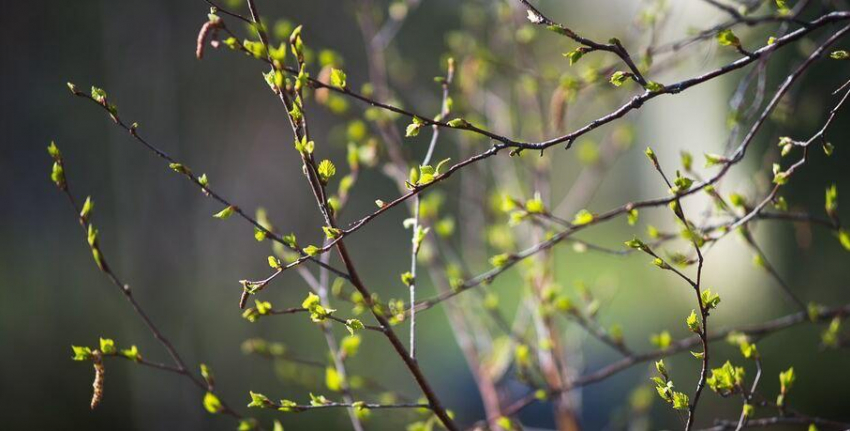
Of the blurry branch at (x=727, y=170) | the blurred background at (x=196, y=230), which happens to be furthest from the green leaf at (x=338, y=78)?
Result: the blurred background at (x=196, y=230)

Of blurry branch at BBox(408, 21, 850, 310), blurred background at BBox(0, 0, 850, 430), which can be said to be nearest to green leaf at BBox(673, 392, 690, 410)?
blurry branch at BBox(408, 21, 850, 310)

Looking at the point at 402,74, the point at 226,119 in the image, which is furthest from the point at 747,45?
the point at 226,119

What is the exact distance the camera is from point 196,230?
545cm

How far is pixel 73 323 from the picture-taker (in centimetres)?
552

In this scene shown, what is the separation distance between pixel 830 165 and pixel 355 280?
4.20m

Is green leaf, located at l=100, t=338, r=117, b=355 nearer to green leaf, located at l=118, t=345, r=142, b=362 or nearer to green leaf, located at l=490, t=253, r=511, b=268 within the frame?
green leaf, located at l=118, t=345, r=142, b=362

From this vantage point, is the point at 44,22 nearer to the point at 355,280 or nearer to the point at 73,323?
the point at 73,323

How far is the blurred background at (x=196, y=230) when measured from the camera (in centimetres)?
433

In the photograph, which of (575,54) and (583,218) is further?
(583,218)

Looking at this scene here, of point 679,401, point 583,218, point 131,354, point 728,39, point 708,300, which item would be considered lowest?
point 679,401

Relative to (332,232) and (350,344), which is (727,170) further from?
(350,344)

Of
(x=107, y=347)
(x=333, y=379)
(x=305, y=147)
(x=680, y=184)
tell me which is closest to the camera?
(x=305, y=147)

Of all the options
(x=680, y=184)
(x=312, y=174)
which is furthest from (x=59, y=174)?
(x=680, y=184)

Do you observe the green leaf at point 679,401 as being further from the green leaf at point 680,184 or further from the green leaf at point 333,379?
the green leaf at point 333,379
